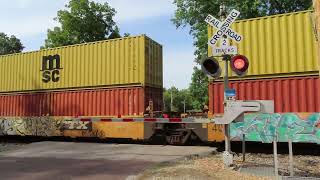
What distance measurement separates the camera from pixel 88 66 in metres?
16.6

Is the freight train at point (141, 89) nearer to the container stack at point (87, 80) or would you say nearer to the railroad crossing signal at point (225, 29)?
the container stack at point (87, 80)

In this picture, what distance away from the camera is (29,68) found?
60.1 feet

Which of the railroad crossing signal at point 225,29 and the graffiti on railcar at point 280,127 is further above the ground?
the railroad crossing signal at point 225,29

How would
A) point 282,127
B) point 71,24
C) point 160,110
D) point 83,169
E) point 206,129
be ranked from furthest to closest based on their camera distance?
point 71,24, point 160,110, point 206,129, point 282,127, point 83,169

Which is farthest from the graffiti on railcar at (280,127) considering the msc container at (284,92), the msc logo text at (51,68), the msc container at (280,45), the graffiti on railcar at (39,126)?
the msc logo text at (51,68)

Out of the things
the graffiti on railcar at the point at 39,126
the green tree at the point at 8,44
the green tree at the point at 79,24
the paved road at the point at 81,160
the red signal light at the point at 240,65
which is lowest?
the paved road at the point at 81,160

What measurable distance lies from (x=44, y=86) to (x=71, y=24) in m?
19.6

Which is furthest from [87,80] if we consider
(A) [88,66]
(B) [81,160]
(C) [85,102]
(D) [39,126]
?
(B) [81,160]

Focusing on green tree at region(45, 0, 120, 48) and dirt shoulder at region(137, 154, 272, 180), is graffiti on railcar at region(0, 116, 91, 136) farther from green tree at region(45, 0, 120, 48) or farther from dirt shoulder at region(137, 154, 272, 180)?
green tree at region(45, 0, 120, 48)

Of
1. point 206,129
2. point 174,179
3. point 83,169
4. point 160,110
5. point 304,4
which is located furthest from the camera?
point 304,4

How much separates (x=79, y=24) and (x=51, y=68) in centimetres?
1959

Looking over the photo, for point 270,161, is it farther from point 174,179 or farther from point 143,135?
point 143,135

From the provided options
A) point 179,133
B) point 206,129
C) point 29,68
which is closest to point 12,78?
point 29,68

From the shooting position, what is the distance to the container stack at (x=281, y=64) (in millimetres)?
11938
